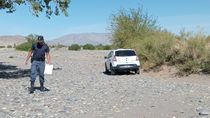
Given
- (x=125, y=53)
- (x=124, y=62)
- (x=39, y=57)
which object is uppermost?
(x=39, y=57)

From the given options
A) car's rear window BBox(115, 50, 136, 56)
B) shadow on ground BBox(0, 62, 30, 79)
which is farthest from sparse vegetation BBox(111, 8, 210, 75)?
shadow on ground BBox(0, 62, 30, 79)

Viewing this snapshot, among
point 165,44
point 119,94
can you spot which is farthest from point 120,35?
point 119,94

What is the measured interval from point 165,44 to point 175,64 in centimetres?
282

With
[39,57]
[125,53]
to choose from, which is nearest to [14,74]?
[125,53]

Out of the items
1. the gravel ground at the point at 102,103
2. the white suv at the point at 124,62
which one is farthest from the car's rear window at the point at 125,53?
the gravel ground at the point at 102,103

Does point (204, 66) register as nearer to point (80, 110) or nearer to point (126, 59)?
point (126, 59)

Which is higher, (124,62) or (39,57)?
(39,57)

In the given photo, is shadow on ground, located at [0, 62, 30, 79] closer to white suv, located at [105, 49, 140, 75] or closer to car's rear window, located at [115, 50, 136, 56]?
white suv, located at [105, 49, 140, 75]

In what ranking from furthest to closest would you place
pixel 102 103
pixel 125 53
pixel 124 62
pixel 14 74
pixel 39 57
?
pixel 125 53
pixel 124 62
pixel 14 74
pixel 39 57
pixel 102 103

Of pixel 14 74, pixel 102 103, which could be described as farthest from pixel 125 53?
pixel 102 103

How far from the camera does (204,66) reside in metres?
33.1

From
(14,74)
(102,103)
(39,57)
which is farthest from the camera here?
(14,74)

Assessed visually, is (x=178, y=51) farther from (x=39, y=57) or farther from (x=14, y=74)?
(x=39, y=57)

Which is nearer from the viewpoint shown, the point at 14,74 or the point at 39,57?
the point at 39,57
